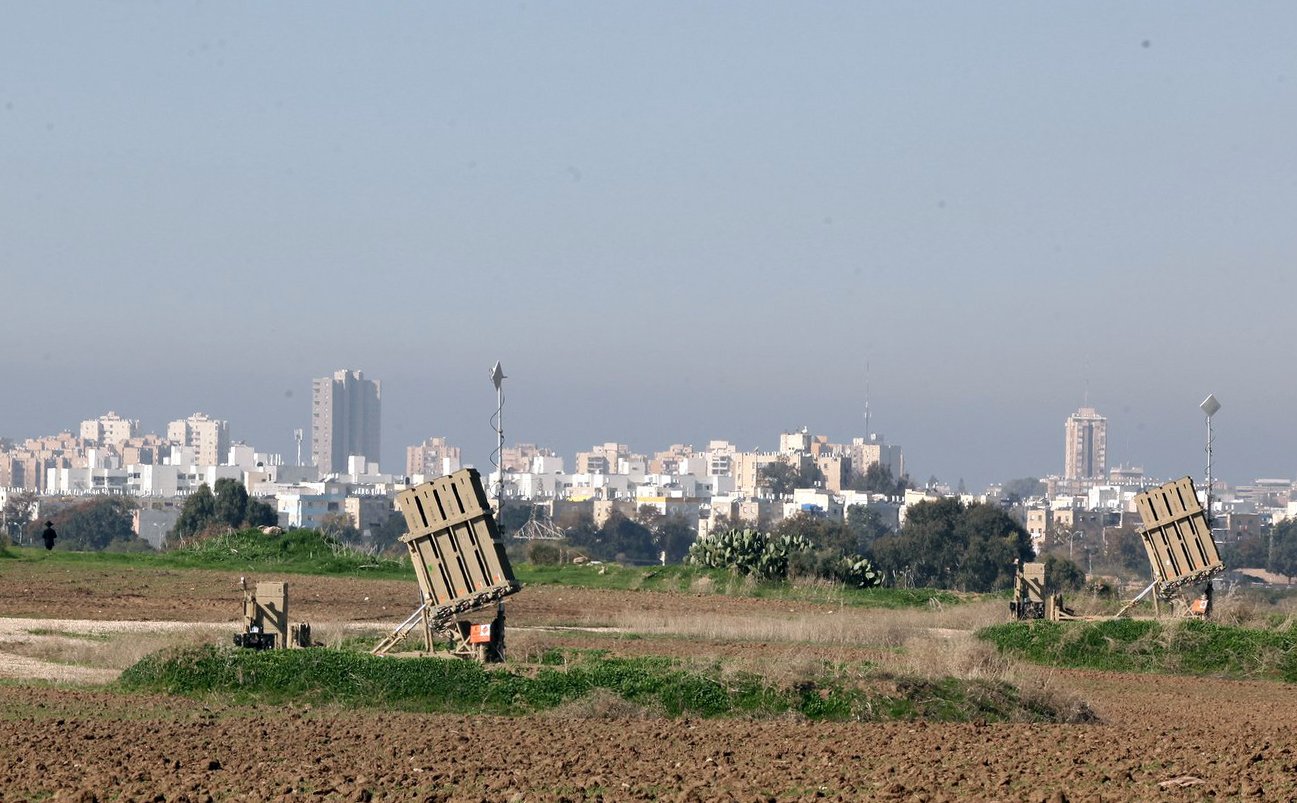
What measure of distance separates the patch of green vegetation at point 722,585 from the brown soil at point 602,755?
18.1 metres

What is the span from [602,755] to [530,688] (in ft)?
12.6

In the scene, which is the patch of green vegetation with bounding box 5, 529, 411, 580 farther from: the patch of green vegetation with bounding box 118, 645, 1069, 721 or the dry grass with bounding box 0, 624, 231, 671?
the patch of green vegetation with bounding box 118, 645, 1069, 721

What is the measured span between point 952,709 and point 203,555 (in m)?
30.8

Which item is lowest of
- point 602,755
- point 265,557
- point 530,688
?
point 602,755

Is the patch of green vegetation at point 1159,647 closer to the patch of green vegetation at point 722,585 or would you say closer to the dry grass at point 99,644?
the patch of green vegetation at point 722,585

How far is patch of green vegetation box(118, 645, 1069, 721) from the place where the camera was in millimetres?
19188

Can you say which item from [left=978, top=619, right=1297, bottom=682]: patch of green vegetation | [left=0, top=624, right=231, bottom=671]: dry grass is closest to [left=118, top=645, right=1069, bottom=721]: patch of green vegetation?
[left=0, top=624, right=231, bottom=671]: dry grass

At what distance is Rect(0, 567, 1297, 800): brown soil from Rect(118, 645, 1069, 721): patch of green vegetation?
0.46m

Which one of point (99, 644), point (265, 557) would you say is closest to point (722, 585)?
point (265, 557)

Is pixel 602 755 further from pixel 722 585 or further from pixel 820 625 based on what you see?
pixel 722 585

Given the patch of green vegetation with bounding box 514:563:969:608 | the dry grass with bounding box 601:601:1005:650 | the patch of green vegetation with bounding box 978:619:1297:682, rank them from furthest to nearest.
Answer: the patch of green vegetation with bounding box 514:563:969:608
the dry grass with bounding box 601:601:1005:650
the patch of green vegetation with bounding box 978:619:1297:682

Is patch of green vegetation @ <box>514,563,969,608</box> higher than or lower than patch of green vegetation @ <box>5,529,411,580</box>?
lower

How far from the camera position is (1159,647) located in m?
28.2

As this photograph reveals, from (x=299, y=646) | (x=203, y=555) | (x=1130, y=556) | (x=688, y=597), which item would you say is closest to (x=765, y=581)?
(x=688, y=597)
